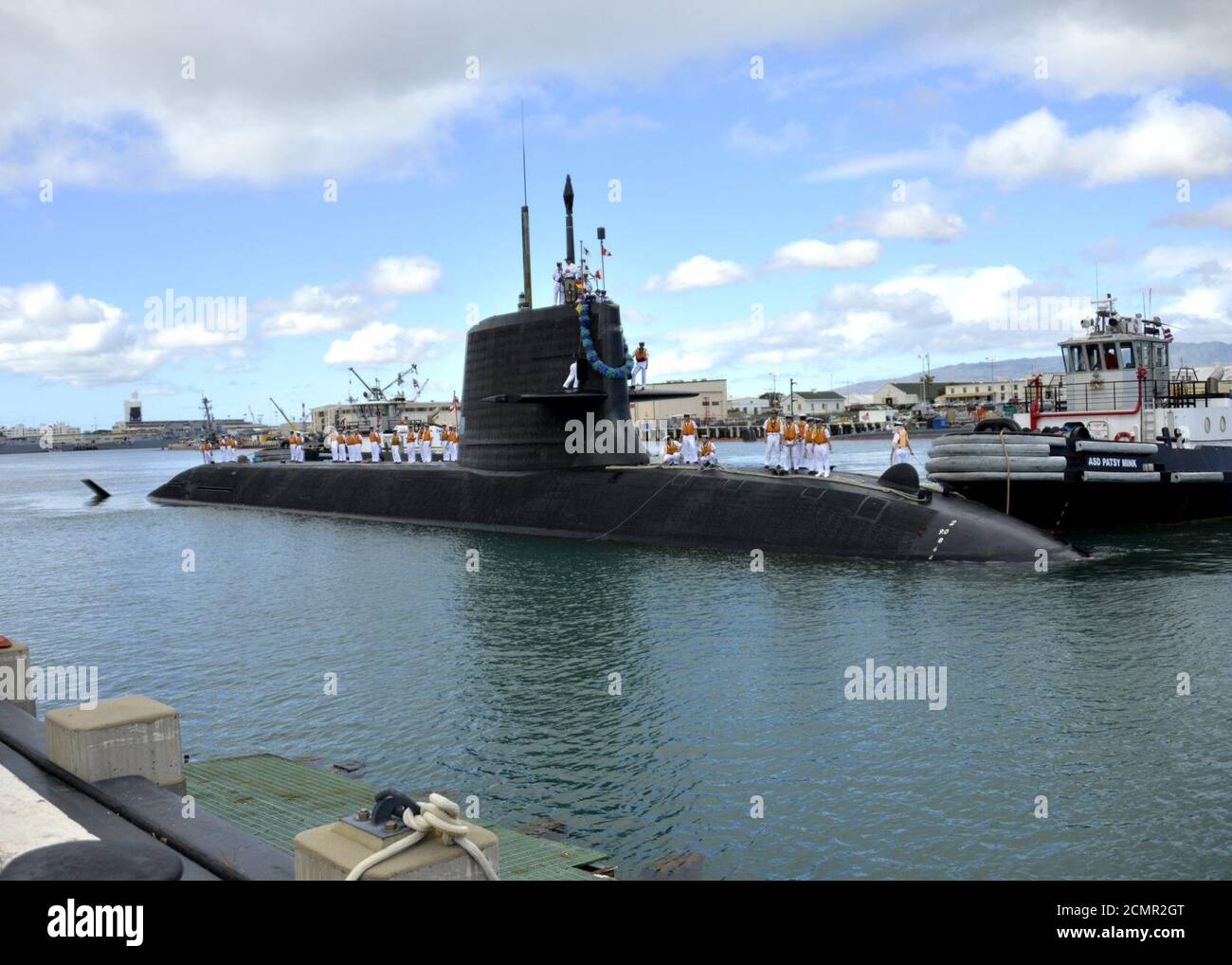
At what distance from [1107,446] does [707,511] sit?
9.71m

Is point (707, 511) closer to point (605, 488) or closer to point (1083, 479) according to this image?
point (605, 488)

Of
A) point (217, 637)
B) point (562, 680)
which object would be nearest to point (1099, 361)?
point (562, 680)

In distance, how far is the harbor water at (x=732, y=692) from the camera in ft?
25.9

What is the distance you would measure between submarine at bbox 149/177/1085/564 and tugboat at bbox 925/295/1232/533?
210 centimetres

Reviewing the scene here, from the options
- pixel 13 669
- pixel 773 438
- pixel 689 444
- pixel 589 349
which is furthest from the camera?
pixel 689 444

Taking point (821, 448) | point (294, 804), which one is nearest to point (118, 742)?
point (294, 804)

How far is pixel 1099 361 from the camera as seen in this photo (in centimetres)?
2802

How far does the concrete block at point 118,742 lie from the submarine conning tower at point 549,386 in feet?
54.4

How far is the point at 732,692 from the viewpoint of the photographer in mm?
11570

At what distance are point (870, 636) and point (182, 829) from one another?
9.89m

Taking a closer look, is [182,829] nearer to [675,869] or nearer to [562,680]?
[675,869]

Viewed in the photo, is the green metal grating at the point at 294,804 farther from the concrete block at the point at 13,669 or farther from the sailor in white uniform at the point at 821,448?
the sailor in white uniform at the point at 821,448

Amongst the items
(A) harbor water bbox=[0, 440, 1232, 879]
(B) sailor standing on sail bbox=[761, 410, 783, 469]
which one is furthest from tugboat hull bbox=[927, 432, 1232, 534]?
(B) sailor standing on sail bbox=[761, 410, 783, 469]
